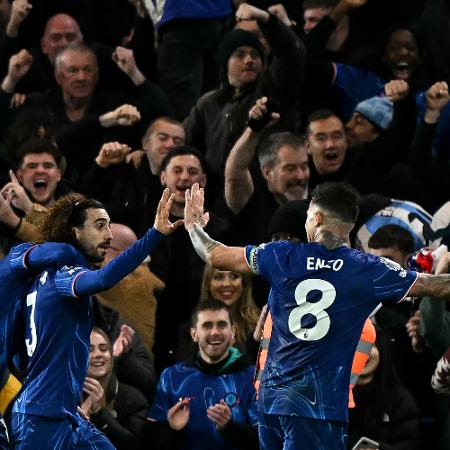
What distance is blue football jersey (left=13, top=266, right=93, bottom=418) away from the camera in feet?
31.2

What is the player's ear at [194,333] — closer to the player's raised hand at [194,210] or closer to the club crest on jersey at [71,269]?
the player's raised hand at [194,210]

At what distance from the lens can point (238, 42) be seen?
43.0 feet

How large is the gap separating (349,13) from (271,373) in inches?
239

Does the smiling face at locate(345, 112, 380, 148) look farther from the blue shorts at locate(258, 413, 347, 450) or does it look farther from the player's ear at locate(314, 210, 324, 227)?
the blue shorts at locate(258, 413, 347, 450)

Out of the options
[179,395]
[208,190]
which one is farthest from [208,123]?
[179,395]

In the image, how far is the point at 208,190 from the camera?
1296cm

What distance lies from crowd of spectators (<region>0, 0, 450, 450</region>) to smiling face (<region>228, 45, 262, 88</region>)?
11 mm

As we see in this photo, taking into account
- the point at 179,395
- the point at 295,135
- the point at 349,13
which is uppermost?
the point at 349,13

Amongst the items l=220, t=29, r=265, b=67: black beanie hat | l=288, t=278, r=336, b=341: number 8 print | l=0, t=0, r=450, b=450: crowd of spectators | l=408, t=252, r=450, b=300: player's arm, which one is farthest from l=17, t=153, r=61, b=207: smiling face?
l=408, t=252, r=450, b=300: player's arm

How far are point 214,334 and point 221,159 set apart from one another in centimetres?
228

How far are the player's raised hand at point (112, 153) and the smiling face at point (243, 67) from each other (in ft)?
3.28

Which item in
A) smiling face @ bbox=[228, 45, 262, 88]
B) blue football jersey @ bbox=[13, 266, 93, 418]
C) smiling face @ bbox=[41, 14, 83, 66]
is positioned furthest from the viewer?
smiling face @ bbox=[41, 14, 83, 66]

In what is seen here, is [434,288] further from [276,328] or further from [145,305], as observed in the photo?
[145,305]

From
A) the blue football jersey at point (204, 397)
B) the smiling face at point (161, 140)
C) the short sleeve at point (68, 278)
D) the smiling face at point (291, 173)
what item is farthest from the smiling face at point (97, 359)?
the smiling face at point (161, 140)
